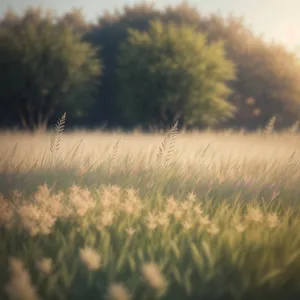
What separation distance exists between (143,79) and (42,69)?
4.95 metres

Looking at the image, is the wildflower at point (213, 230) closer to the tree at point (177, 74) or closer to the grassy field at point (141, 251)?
the grassy field at point (141, 251)

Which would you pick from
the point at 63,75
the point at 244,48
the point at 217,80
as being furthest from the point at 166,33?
the point at 244,48

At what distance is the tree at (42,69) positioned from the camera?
49.2 ft

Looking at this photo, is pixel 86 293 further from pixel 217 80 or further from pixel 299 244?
pixel 217 80

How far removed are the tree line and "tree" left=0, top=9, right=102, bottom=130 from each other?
0.05 meters

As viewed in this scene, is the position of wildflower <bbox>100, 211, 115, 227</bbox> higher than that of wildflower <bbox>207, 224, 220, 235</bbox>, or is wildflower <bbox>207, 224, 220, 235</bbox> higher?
wildflower <bbox>207, 224, 220, 235</bbox>

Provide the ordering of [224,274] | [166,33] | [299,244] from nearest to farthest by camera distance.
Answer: [224,274]
[299,244]
[166,33]

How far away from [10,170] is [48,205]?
115 centimetres

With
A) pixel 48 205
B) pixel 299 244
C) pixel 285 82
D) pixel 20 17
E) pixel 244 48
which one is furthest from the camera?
pixel 244 48

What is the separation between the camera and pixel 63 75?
1585 cm

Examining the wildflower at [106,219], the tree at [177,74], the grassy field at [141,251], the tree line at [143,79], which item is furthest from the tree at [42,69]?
the wildflower at [106,219]

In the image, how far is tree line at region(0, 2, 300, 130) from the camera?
15.0 m

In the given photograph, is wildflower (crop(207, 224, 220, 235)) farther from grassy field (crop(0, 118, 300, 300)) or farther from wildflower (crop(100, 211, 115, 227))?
wildflower (crop(100, 211, 115, 227))

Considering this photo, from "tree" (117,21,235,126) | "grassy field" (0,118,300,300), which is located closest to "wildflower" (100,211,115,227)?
"grassy field" (0,118,300,300)
